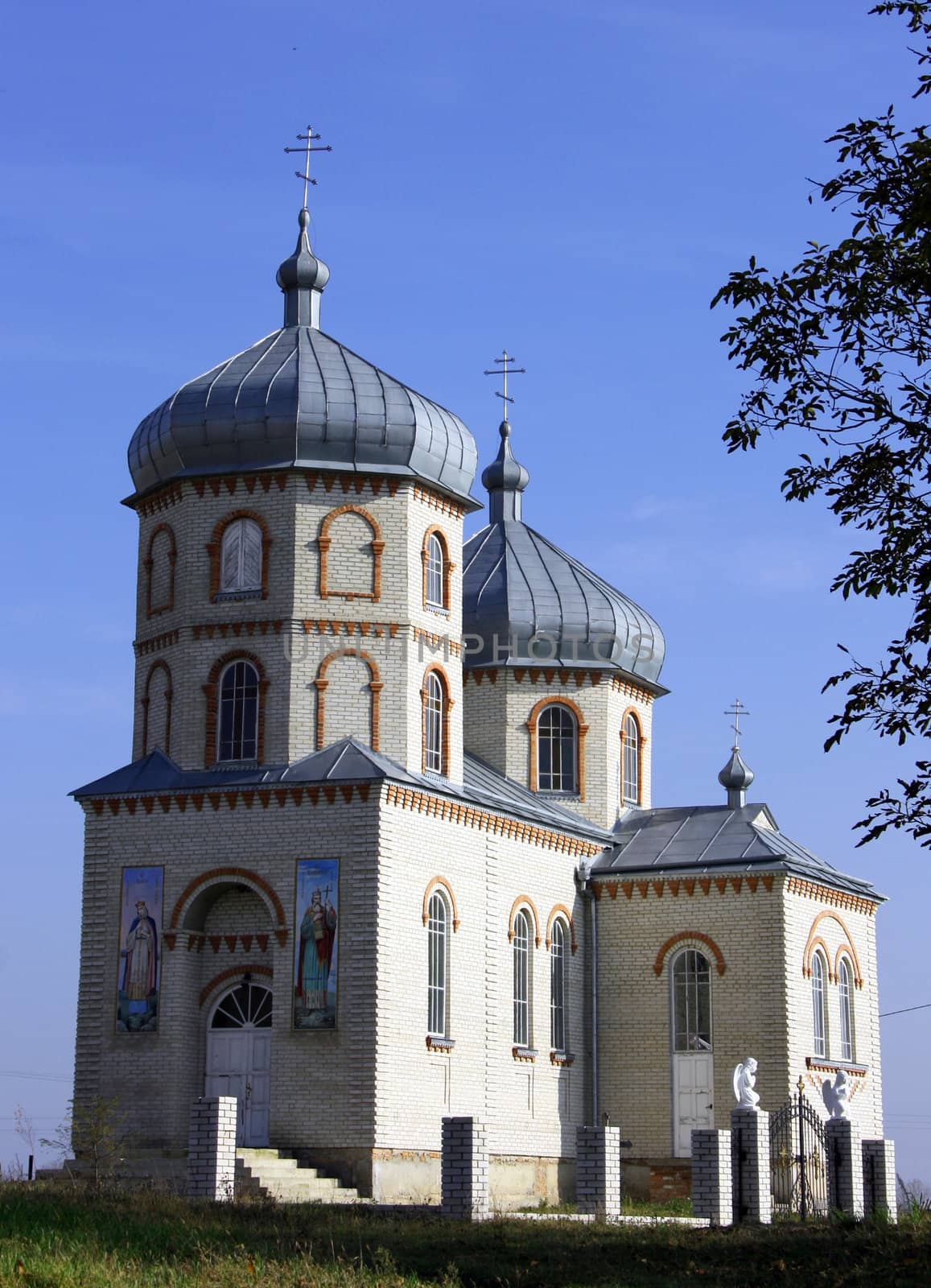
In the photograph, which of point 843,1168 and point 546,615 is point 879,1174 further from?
point 546,615

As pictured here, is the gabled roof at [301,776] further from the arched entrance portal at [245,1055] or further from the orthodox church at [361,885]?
the arched entrance portal at [245,1055]

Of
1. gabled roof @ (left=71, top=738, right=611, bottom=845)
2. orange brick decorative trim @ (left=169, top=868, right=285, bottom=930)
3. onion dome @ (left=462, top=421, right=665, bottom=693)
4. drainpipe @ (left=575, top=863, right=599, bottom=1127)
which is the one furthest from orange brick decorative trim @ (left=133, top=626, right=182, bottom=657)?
drainpipe @ (left=575, top=863, right=599, bottom=1127)

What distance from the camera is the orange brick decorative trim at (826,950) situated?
2861 cm

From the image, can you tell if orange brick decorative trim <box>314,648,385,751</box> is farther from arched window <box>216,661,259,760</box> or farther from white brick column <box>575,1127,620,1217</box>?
white brick column <box>575,1127,620,1217</box>

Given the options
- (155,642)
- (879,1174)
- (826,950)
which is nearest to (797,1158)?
(879,1174)

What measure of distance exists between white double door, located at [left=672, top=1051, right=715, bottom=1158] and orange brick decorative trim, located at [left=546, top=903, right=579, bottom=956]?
7.24 feet

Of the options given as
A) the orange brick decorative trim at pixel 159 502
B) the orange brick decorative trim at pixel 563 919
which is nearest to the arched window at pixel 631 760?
the orange brick decorative trim at pixel 563 919

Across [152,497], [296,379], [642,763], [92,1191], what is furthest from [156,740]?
[642,763]

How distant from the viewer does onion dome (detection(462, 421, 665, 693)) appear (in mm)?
Answer: 32031

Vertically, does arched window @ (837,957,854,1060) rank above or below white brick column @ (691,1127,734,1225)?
above

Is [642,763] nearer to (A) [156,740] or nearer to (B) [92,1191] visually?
(A) [156,740]

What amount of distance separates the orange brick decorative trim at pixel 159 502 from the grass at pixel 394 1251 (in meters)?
10.1

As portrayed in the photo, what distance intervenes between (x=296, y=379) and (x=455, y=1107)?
9473mm

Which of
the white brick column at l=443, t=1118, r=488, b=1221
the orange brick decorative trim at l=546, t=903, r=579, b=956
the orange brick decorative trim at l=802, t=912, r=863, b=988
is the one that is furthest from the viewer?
the orange brick decorative trim at l=802, t=912, r=863, b=988
